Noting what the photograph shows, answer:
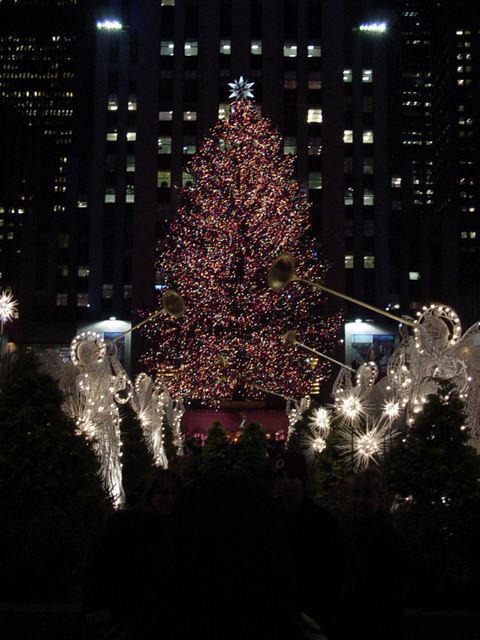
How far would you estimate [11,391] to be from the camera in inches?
296

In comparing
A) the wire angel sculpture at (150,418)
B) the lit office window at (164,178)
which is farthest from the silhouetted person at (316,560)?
the lit office window at (164,178)

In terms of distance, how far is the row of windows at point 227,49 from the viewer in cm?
5138

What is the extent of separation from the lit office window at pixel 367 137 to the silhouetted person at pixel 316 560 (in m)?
52.2

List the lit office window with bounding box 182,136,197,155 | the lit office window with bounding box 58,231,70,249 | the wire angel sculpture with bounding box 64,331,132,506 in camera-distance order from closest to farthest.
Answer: the wire angel sculpture with bounding box 64,331,132,506
the lit office window with bounding box 182,136,197,155
the lit office window with bounding box 58,231,70,249

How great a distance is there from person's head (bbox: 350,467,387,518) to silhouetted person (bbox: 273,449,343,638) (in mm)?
433

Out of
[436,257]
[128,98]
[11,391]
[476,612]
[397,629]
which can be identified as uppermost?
[128,98]

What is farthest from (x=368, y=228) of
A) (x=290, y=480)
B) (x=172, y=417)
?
(x=290, y=480)

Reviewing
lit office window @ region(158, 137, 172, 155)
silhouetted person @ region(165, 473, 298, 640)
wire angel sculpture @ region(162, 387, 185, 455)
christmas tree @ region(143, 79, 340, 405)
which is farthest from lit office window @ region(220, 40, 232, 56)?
silhouetted person @ region(165, 473, 298, 640)

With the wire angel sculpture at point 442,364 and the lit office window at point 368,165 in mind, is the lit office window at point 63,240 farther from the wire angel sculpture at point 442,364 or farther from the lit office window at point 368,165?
the wire angel sculpture at point 442,364

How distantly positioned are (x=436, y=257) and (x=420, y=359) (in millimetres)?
45349

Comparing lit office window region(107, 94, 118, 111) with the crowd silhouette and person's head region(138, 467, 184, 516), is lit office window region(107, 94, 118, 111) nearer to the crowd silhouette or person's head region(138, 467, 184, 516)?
the crowd silhouette

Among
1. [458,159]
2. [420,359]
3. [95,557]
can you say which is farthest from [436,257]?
[458,159]

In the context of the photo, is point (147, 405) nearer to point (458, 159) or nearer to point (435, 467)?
point (435, 467)

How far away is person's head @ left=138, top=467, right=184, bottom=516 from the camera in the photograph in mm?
3852
